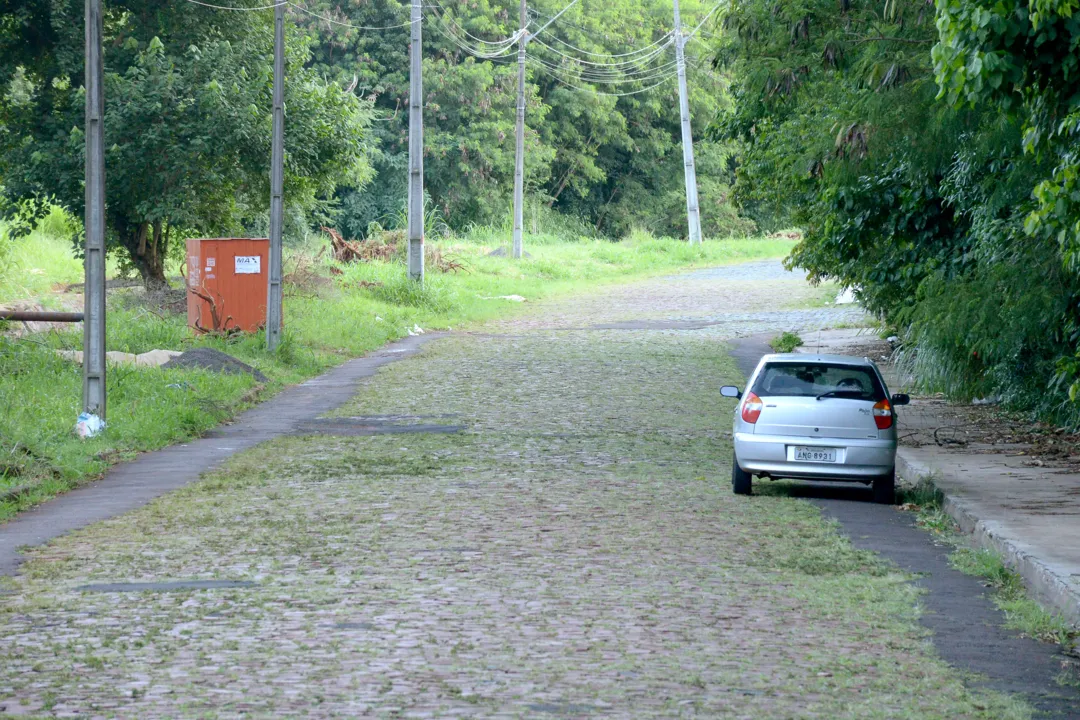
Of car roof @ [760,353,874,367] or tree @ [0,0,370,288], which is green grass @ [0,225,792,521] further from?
car roof @ [760,353,874,367]

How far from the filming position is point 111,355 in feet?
69.6

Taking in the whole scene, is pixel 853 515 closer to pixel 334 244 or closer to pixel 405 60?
pixel 334 244

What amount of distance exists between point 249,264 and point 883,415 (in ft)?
49.4

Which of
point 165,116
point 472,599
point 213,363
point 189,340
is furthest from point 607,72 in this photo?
point 472,599

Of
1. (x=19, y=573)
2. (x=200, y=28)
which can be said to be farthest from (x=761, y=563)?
(x=200, y=28)

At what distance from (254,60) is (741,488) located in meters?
19.2

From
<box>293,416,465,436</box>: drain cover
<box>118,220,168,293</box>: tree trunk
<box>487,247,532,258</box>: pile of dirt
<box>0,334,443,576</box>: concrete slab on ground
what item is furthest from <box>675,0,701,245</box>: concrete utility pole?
<box>293,416,465,436</box>: drain cover

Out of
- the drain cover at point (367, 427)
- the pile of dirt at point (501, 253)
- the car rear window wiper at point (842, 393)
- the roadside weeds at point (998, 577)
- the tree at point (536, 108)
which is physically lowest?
the roadside weeds at point (998, 577)

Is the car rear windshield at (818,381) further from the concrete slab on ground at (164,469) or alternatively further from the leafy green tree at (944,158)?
the concrete slab on ground at (164,469)

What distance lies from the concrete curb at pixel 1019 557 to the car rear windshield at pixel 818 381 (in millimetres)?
1093

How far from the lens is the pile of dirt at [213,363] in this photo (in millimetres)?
20906

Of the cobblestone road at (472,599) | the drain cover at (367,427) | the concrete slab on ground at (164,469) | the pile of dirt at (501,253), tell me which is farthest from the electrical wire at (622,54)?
the cobblestone road at (472,599)

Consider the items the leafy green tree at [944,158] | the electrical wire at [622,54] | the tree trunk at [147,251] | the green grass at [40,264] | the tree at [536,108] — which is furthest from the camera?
the electrical wire at [622,54]

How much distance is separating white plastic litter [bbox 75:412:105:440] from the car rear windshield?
7.24 metres
